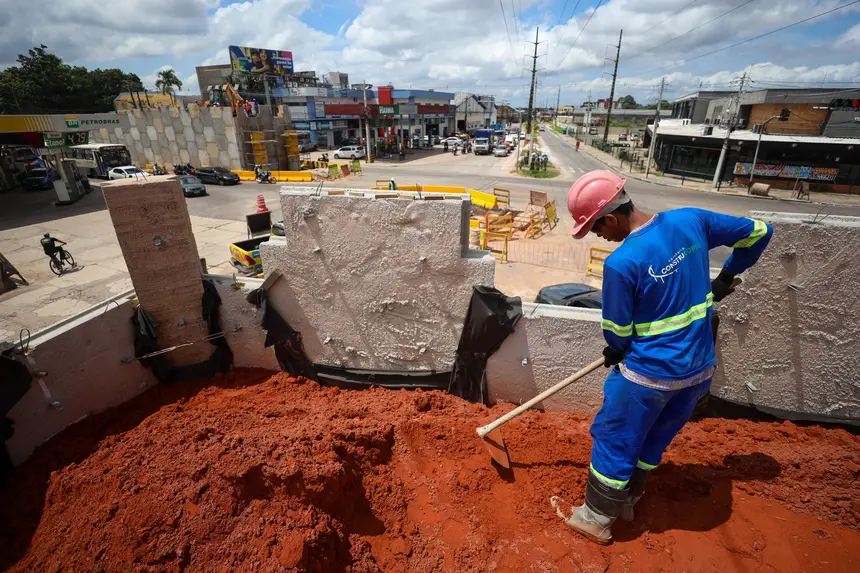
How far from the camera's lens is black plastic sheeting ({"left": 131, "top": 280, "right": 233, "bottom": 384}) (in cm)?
453

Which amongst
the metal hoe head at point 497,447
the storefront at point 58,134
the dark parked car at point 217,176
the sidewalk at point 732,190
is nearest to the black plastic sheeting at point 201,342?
the metal hoe head at point 497,447

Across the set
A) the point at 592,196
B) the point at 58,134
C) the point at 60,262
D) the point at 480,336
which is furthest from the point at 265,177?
the point at 592,196

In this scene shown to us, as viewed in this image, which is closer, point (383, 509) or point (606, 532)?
point (606, 532)

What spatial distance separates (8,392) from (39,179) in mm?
30544

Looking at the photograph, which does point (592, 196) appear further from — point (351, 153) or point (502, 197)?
point (351, 153)

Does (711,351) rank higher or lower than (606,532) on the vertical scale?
higher

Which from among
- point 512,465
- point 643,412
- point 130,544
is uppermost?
point 643,412

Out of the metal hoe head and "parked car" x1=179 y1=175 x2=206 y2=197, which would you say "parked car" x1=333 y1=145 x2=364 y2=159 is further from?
the metal hoe head

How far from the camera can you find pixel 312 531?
2.64m

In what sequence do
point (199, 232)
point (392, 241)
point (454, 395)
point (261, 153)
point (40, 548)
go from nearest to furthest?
point (40, 548), point (392, 241), point (454, 395), point (199, 232), point (261, 153)

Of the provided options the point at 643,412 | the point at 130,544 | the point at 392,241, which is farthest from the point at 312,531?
the point at 392,241

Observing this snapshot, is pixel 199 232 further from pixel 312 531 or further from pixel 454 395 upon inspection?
pixel 312 531

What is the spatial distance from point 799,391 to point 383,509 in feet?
13.3

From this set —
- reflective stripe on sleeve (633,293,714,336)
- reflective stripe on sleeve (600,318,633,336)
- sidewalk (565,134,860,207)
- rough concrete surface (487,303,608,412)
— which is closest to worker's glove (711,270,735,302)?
reflective stripe on sleeve (633,293,714,336)
